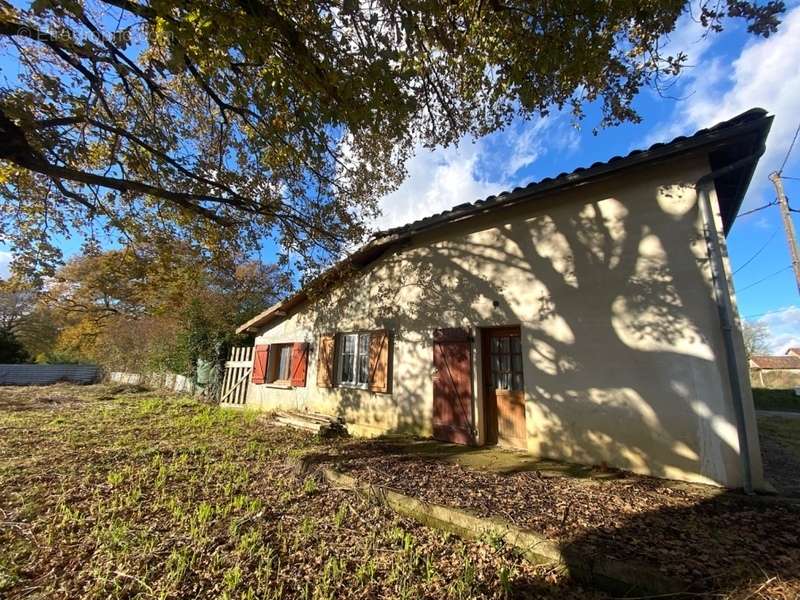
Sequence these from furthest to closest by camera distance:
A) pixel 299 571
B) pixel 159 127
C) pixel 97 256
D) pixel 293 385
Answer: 1. pixel 293 385
2. pixel 97 256
3. pixel 159 127
4. pixel 299 571

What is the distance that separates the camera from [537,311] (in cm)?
570

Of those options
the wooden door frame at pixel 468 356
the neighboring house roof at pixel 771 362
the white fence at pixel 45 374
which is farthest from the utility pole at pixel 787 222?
the white fence at pixel 45 374

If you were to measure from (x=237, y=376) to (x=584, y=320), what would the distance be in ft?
35.1

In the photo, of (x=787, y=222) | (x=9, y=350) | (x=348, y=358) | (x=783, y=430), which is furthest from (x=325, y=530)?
(x=9, y=350)

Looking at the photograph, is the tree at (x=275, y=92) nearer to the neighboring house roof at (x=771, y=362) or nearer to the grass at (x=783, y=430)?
the grass at (x=783, y=430)

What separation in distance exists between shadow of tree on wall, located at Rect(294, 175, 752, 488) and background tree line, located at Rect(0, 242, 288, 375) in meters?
4.65

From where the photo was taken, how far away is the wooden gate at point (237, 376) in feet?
37.3

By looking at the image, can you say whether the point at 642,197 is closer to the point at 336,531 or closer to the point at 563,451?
the point at 563,451

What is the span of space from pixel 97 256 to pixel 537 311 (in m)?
8.31

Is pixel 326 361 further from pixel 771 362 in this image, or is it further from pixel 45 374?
pixel 771 362

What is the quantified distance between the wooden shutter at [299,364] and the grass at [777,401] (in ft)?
58.0

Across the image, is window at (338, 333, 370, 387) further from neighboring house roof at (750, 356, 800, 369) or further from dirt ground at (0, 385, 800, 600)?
neighboring house roof at (750, 356, 800, 369)

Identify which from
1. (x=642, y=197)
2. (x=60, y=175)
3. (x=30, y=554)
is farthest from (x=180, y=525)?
(x=642, y=197)

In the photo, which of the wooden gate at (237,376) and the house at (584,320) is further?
the wooden gate at (237,376)
